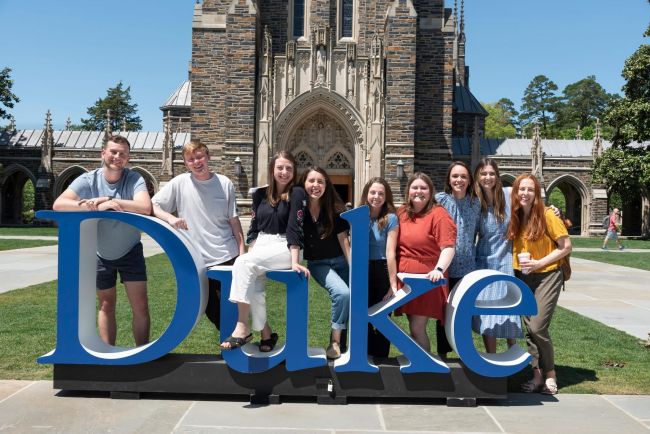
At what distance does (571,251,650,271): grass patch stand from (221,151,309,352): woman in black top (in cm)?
1307

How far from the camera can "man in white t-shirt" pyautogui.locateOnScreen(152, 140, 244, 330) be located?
186 inches

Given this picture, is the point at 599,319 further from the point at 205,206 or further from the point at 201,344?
the point at 205,206

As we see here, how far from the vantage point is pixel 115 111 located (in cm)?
6962

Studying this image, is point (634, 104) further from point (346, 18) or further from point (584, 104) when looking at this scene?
point (584, 104)

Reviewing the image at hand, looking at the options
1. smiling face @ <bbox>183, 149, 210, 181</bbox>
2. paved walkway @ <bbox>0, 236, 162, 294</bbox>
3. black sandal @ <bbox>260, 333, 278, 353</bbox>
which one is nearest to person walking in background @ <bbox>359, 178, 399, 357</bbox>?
black sandal @ <bbox>260, 333, 278, 353</bbox>

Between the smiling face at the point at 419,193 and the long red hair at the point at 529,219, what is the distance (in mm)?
739

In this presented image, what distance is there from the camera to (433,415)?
Result: 4223 mm

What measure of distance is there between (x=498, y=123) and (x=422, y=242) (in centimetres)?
7911

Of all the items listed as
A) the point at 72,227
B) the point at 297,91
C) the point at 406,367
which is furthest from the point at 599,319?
the point at 297,91

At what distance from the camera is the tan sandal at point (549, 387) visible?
4.72 metres

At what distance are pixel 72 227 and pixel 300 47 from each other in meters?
19.9

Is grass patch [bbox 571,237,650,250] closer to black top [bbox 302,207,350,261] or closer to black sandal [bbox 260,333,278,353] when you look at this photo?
black top [bbox 302,207,350,261]

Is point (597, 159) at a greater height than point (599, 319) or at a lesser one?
greater

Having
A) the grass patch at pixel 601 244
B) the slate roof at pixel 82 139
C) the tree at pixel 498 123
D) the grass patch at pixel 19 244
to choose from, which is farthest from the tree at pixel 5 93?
the tree at pixel 498 123
